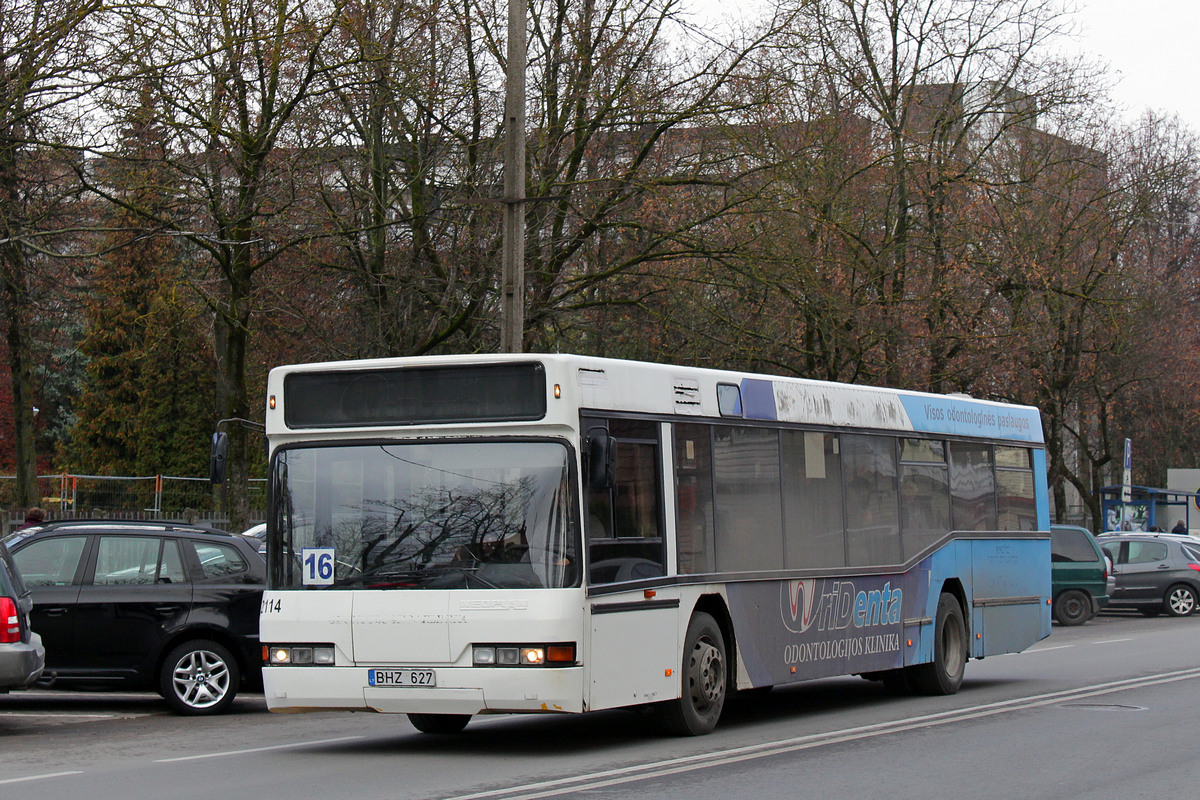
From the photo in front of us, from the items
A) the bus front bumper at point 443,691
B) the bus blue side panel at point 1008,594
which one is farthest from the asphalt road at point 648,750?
the bus blue side panel at point 1008,594

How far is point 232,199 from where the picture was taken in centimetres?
2038

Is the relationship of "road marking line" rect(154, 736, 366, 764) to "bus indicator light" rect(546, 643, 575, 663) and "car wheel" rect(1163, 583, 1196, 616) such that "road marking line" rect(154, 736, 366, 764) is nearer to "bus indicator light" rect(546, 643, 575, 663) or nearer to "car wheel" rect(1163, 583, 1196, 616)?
"bus indicator light" rect(546, 643, 575, 663)

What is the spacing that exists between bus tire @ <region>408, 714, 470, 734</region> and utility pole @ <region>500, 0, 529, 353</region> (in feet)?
18.3

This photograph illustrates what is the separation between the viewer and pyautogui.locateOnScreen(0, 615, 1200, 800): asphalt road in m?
8.45

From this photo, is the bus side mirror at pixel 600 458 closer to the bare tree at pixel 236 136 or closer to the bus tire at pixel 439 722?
the bus tire at pixel 439 722

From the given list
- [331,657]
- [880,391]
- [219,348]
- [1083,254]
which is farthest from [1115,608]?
[331,657]

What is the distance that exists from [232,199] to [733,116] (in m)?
7.47

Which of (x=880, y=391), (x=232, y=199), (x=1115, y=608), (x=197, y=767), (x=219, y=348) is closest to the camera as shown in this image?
(x=197, y=767)

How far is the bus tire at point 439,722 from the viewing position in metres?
11.2

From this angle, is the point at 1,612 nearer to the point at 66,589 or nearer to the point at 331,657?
the point at 66,589

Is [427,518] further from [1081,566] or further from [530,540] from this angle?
[1081,566]

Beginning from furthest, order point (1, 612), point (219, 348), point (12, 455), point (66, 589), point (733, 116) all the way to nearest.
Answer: point (12, 455)
point (219, 348)
point (733, 116)
point (66, 589)
point (1, 612)

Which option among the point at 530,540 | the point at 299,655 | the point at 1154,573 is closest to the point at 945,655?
the point at 530,540

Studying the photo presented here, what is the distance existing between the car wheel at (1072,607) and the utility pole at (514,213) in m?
14.2
